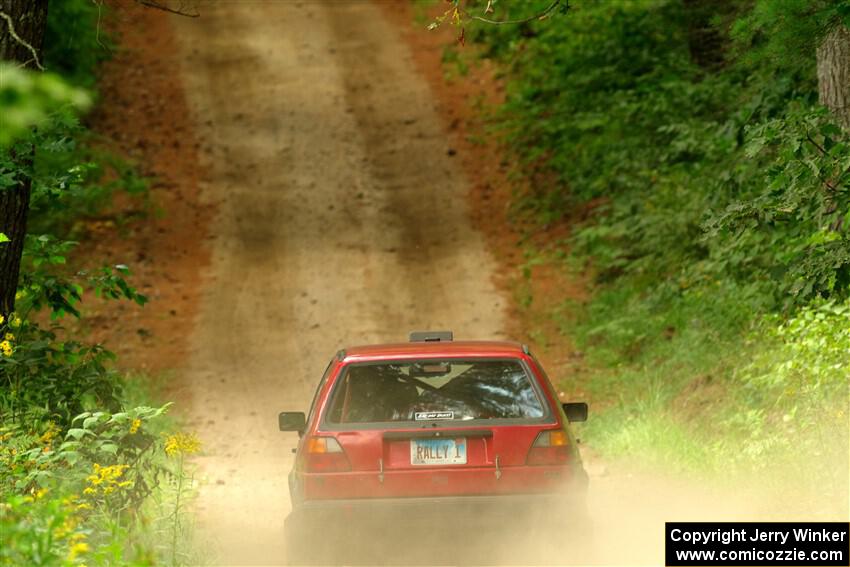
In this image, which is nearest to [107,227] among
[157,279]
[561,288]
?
[157,279]

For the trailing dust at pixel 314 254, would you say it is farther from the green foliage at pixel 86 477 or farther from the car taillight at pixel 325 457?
the green foliage at pixel 86 477

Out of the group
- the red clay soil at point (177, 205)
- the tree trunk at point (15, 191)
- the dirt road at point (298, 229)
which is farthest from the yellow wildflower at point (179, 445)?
the red clay soil at point (177, 205)

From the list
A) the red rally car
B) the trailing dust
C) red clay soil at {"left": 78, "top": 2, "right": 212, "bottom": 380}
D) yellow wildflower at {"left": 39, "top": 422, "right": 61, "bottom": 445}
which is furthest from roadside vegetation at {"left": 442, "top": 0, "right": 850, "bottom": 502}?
red clay soil at {"left": 78, "top": 2, "right": 212, "bottom": 380}

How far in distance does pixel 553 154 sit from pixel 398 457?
15.0 m

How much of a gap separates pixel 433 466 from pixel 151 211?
14.8m

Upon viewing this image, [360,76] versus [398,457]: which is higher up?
[360,76]

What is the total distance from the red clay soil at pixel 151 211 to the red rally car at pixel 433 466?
244 inches

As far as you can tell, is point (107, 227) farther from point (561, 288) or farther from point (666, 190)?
point (666, 190)

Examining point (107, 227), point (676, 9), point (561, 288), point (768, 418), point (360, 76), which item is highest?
point (360, 76)

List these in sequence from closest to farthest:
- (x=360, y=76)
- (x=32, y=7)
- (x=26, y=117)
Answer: (x=26, y=117), (x=32, y=7), (x=360, y=76)

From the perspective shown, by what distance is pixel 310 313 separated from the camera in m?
17.1

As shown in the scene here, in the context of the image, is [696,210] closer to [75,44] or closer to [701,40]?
[701,40]

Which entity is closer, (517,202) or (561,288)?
(561,288)

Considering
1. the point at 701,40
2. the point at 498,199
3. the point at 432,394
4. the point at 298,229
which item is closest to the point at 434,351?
the point at 432,394
